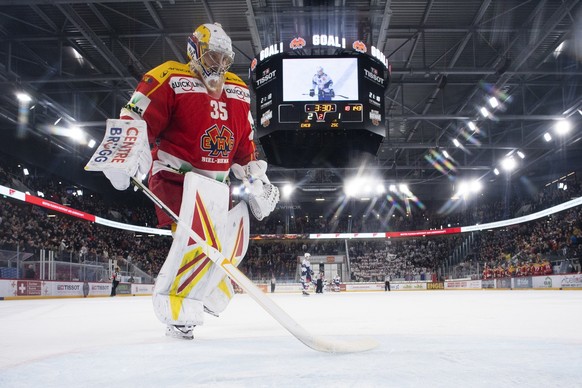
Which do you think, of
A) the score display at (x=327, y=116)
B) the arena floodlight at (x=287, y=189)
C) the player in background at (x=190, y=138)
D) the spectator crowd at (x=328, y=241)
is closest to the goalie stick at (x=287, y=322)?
the player in background at (x=190, y=138)

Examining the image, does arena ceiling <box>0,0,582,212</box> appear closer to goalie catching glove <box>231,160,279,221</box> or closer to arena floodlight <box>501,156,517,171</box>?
arena floodlight <box>501,156,517,171</box>

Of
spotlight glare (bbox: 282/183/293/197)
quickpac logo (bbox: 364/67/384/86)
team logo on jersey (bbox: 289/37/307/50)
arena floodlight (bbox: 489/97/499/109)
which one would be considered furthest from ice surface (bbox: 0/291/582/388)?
spotlight glare (bbox: 282/183/293/197)

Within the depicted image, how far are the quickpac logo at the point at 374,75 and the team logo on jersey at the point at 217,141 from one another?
722cm

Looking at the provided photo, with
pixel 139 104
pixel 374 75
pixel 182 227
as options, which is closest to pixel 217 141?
pixel 139 104

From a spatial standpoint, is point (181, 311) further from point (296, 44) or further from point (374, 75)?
point (374, 75)

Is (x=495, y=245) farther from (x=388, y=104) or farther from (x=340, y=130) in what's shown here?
(x=340, y=130)

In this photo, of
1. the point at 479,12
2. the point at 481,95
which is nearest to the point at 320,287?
the point at 481,95

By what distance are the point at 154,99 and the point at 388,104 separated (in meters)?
16.6

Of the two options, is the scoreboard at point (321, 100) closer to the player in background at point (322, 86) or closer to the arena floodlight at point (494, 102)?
the player in background at point (322, 86)

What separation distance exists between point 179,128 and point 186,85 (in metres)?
0.24

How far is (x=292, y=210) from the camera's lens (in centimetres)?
3522

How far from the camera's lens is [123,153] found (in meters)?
2.44

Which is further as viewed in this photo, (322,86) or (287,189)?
(287,189)

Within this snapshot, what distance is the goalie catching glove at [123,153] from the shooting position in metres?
2.38
